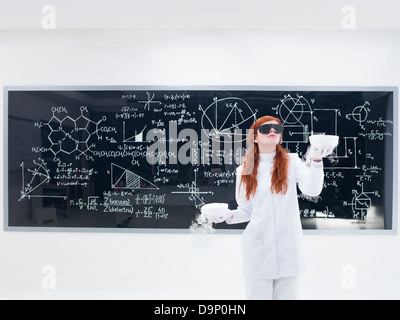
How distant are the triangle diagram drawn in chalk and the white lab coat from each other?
3.41 feet

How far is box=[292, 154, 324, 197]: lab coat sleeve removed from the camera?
5.36 feet

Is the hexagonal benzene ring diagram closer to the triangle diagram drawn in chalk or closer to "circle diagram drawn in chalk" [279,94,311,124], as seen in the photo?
the triangle diagram drawn in chalk

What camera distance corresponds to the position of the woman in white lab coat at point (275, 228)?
5.41 feet

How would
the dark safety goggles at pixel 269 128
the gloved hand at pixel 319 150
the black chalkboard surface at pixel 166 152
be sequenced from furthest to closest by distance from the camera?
the black chalkboard surface at pixel 166 152 → the dark safety goggles at pixel 269 128 → the gloved hand at pixel 319 150

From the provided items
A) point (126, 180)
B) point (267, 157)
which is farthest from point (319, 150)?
point (126, 180)

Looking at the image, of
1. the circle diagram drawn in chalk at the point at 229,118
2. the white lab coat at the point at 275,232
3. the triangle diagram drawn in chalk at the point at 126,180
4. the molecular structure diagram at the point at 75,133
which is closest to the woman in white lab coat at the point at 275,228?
the white lab coat at the point at 275,232

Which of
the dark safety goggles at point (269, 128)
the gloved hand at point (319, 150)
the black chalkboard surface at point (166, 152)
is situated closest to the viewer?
the gloved hand at point (319, 150)

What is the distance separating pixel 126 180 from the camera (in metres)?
2.47

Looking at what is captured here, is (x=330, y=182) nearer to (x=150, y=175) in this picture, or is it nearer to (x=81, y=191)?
(x=150, y=175)

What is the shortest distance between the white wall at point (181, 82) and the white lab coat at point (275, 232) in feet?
2.56

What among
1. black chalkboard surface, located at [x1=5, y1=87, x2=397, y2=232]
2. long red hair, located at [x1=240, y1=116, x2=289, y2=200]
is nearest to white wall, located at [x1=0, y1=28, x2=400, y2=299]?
black chalkboard surface, located at [x1=5, y1=87, x2=397, y2=232]

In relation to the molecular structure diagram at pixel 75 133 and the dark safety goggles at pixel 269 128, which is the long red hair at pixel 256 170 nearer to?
the dark safety goggles at pixel 269 128

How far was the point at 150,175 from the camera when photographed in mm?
2459
